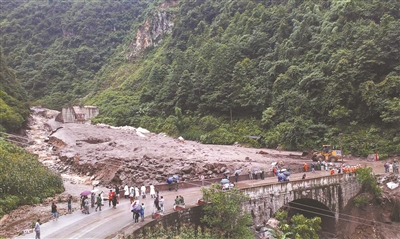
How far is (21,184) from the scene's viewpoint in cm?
2380

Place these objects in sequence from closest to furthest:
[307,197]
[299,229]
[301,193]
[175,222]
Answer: [175,222]
[299,229]
[301,193]
[307,197]

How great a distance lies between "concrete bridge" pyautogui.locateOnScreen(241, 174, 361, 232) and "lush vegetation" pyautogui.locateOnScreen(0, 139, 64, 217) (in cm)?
1531

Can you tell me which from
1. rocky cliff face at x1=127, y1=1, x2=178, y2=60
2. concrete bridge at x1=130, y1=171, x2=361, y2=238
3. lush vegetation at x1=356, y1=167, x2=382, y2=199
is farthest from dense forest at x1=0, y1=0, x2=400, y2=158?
concrete bridge at x1=130, y1=171, x2=361, y2=238

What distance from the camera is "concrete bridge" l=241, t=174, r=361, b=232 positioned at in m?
21.9

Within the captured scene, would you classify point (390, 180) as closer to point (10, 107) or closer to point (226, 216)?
point (226, 216)

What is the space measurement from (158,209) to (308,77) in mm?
34039

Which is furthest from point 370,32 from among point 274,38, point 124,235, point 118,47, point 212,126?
point 118,47

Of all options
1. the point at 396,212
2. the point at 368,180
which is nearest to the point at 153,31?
the point at 368,180

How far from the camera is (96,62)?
13275 centimetres

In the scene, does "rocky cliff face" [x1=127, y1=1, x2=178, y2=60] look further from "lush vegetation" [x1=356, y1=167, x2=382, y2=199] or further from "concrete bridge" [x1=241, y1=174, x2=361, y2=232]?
"concrete bridge" [x1=241, y1=174, x2=361, y2=232]

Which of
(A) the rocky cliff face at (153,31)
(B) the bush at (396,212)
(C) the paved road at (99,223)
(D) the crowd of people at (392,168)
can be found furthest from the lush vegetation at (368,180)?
(A) the rocky cliff face at (153,31)

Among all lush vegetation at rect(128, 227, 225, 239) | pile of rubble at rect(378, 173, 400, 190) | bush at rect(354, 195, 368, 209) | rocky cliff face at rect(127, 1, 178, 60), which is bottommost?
bush at rect(354, 195, 368, 209)

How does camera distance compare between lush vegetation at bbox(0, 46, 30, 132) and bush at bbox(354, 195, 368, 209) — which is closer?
bush at bbox(354, 195, 368, 209)

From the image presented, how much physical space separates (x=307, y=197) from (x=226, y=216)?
896 cm
